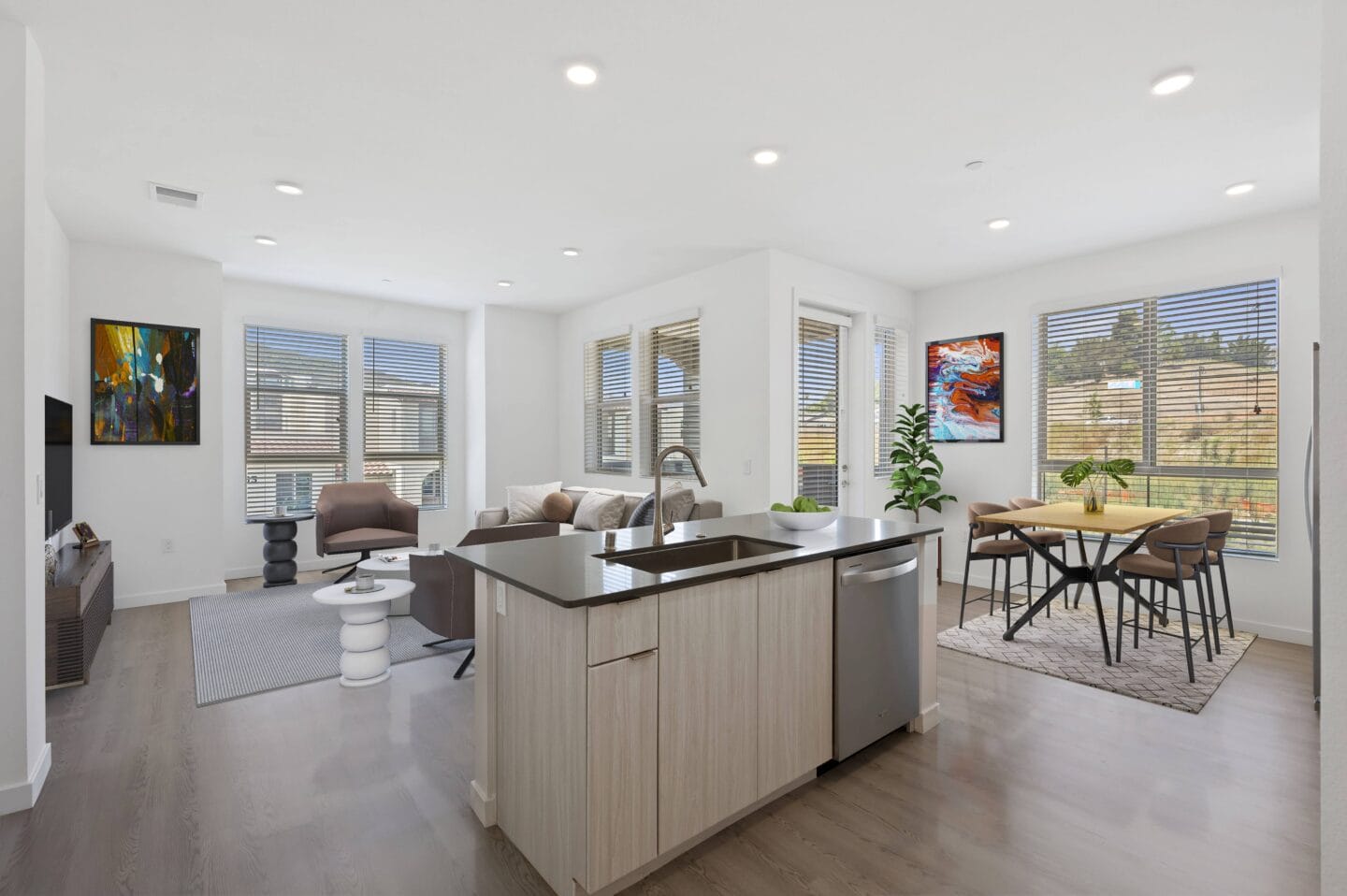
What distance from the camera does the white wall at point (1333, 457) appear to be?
43.9 inches

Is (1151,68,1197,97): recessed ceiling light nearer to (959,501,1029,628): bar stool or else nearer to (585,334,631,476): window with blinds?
(959,501,1029,628): bar stool

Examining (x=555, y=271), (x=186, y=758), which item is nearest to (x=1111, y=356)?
(x=555, y=271)

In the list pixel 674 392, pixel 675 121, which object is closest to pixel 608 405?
pixel 674 392

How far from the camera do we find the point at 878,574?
2.59 meters

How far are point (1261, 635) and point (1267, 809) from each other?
2.68 m

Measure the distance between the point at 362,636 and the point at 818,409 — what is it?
3.73m

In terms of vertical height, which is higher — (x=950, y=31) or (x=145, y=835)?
(x=950, y=31)

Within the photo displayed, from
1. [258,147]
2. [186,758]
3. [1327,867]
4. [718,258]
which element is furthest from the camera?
[718,258]

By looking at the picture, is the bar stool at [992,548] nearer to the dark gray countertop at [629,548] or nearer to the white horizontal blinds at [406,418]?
the dark gray countertop at [629,548]

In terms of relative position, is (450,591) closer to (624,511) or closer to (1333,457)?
(624,511)

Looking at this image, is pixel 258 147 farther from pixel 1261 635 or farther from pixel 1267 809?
pixel 1261 635

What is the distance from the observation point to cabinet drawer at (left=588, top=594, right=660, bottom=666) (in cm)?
172

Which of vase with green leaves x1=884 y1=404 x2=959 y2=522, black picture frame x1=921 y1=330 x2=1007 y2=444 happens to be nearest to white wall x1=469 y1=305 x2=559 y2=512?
vase with green leaves x1=884 y1=404 x2=959 y2=522

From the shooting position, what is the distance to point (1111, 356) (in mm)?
4930
